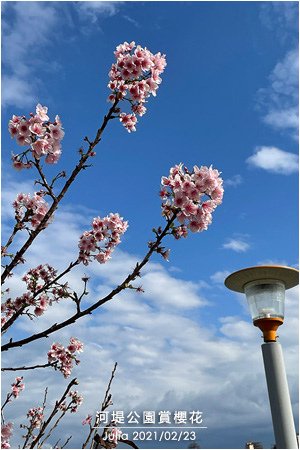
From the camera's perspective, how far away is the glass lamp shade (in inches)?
148

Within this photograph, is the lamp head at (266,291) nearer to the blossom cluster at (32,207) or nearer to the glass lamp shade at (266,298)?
the glass lamp shade at (266,298)

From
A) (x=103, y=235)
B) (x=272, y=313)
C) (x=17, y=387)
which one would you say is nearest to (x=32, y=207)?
(x=103, y=235)

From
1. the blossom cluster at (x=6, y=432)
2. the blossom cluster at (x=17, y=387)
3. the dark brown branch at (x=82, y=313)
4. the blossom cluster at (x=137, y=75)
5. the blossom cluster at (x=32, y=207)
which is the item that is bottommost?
the blossom cluster at (x=6, y=432)

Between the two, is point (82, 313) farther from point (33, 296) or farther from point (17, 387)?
point (17, 387)

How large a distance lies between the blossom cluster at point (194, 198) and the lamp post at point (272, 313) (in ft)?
2.05

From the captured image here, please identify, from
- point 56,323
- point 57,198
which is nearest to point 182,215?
point 57,198

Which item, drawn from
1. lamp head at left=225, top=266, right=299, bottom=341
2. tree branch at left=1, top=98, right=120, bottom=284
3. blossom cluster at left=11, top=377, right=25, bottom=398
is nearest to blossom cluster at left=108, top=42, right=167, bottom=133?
tree branch at left=1, top=98, right=120, bottom=284

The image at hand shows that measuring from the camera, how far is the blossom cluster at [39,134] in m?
3.72

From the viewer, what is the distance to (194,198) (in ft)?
11.0

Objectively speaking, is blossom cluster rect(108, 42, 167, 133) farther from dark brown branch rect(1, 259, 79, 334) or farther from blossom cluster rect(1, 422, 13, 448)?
blossom cluster rect(1, 422, 13, 448)

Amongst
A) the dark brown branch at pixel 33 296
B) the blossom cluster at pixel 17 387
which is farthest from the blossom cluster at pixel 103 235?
the blossom cluster at pixel 17 387

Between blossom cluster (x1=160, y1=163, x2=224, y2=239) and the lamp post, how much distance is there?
626 mm

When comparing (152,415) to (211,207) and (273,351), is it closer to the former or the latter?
(273,351)

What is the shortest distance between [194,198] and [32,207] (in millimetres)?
1627
